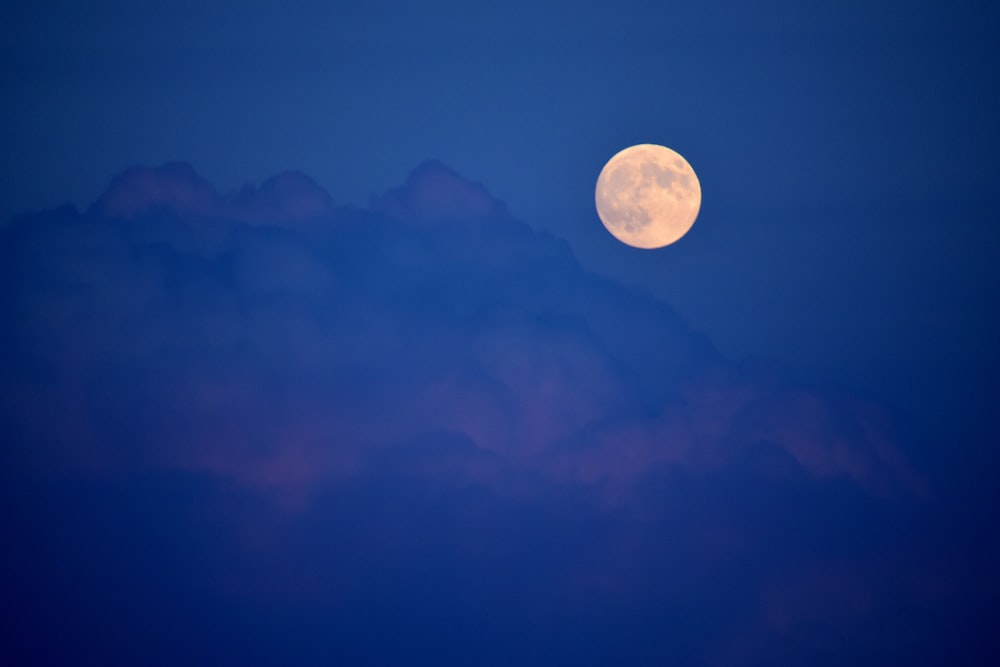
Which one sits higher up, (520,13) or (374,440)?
(520,13)

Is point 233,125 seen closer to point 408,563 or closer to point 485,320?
point 485,320

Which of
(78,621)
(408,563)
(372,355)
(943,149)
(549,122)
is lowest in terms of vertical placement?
(78,621)

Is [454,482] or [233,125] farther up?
[233,125]

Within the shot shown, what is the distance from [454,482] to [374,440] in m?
0.49

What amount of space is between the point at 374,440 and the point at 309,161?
1.59 meters

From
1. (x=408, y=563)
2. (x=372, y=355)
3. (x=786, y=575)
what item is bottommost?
(x=408, y=563)

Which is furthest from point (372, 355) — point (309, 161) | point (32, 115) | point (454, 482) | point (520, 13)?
point (32, 115)

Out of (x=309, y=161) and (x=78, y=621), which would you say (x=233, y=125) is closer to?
(x=309, y=161)

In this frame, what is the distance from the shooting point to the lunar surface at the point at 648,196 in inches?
138

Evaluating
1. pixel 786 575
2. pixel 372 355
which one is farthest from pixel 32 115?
pixel 786 575

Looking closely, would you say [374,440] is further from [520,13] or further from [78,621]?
[520,13]

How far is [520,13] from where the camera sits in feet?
12.4

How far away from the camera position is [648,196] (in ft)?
11.5

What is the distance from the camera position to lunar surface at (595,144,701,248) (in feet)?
11.5
